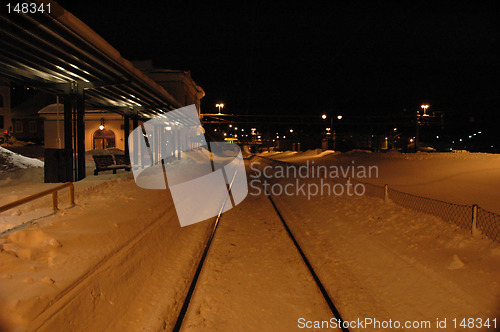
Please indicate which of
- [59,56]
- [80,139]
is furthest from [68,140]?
[59,56]

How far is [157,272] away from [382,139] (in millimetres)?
80941

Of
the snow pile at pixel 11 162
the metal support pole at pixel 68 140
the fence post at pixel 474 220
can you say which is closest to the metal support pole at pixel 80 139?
the metal support pole at pixel 68 140

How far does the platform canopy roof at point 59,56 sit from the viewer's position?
8.34 metres

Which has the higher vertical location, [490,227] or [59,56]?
[59,56]


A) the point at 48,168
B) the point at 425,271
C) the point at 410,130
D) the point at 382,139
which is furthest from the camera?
the point at 410,130

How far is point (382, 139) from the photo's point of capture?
3073 inches

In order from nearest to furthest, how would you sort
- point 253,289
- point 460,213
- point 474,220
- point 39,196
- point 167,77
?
point 253,289 → point 474,220 → point 39,196 → point 460,213 → point 167,77

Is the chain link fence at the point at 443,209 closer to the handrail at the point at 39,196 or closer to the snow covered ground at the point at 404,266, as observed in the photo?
the snow covered ground at the point at 404,266

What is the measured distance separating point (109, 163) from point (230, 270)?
44.7 ft

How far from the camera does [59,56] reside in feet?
34.0

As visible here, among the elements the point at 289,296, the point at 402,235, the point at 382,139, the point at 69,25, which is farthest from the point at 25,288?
the point at 382,139

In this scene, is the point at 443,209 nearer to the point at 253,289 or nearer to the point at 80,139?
the point at 253,289

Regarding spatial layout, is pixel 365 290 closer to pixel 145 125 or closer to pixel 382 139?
pixel 145 125

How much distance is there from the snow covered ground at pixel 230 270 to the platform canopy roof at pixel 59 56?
4701 mm
